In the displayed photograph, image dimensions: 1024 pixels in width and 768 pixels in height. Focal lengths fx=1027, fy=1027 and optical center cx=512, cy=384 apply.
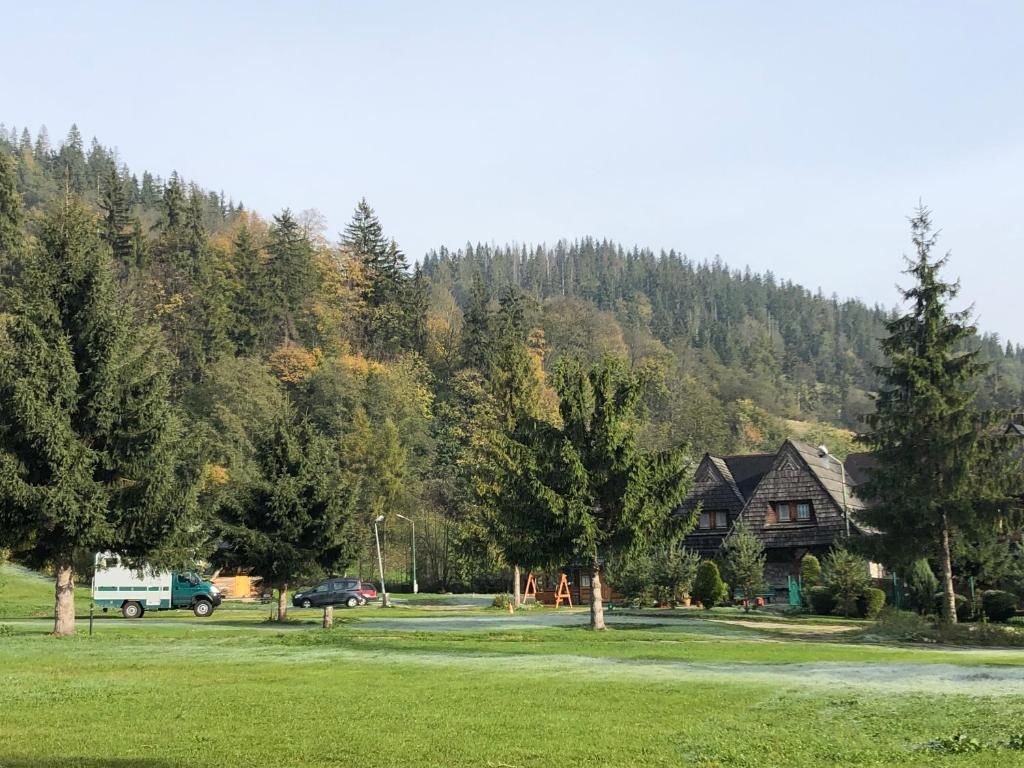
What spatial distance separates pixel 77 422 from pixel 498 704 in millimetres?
20693

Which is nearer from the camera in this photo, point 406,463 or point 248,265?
point 406,463

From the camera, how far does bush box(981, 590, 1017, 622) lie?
3778cm

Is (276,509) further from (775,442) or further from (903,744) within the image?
(775,442)

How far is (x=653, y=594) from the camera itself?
5203 cm

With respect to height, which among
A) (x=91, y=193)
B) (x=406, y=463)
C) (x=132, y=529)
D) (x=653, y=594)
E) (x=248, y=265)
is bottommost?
(x=653, y=594)

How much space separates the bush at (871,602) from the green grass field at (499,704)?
624 inches

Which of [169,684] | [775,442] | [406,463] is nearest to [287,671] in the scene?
[169,684]

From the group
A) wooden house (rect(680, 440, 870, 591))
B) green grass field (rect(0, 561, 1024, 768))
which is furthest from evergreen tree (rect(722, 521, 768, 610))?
green grass field (rect(0, 561, 1024, 768))

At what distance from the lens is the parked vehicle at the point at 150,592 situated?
47.0 m

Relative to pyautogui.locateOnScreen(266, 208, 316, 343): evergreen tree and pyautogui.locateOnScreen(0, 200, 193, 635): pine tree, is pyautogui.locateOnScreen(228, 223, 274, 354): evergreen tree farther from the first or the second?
pyautogui.locateOnScreen(0, 200, 193, 635): pine tree

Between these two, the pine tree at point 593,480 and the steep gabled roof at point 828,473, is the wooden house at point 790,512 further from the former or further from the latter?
the pine tree at point 593,480

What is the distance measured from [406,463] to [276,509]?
181ft

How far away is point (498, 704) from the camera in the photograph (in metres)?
14.0

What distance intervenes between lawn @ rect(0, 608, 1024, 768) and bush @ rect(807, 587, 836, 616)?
1746cm
